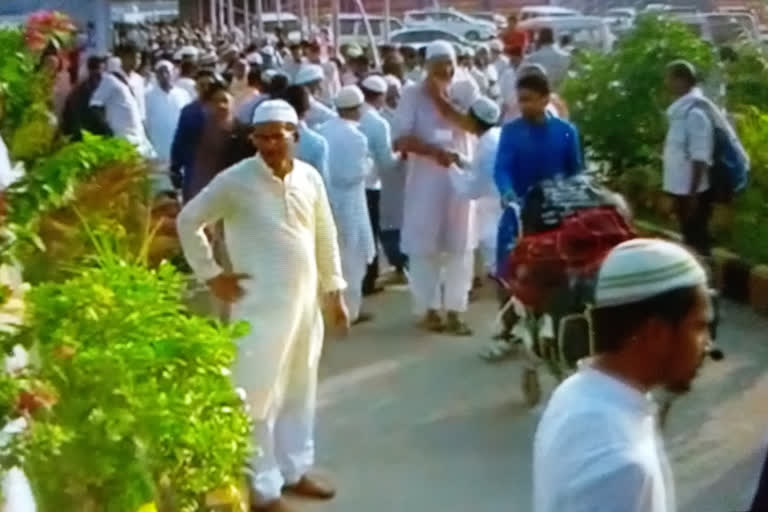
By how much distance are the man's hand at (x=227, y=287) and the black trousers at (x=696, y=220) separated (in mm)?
6126

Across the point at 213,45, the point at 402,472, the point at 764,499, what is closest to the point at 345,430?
the point at 402,472

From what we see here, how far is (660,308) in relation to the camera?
3.65m

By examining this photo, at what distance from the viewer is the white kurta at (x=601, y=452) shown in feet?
11.6

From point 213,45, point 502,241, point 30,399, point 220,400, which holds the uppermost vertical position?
point 30,399

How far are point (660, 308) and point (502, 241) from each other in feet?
21.5

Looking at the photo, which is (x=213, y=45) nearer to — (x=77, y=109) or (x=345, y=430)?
(x=77, y=109)

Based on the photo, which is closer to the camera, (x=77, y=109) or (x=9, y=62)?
(x=9, y=62)

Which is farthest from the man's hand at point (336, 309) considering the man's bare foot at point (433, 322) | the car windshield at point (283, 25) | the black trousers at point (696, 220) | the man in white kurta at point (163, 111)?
the car windshield at point (283, 25)

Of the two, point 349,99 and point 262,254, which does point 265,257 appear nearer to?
point 262,254

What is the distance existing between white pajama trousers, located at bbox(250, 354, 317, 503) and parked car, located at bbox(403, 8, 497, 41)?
2885 cm

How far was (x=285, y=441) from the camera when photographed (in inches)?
336

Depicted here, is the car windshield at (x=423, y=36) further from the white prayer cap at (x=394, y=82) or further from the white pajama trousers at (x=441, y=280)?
the white pajama trousers at (x=441, y=280)

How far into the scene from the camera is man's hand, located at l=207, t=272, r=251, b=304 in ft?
26.2

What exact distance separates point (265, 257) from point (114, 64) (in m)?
11.3
